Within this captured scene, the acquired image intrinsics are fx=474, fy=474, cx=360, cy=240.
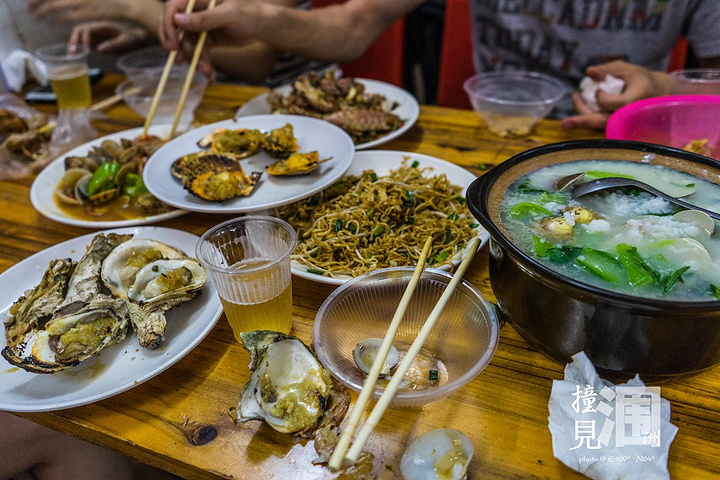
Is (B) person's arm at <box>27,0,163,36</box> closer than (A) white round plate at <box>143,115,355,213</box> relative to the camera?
No

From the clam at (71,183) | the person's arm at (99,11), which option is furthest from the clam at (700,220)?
the person's arm at (99,11)

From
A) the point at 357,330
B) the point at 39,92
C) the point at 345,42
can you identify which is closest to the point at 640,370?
the point at 357,330

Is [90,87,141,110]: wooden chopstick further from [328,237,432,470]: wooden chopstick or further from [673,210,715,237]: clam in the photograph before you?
[673,210,715,237]: clam

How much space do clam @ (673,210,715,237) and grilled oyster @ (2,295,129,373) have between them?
55.5 inches

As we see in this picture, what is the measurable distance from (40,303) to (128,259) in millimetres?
250

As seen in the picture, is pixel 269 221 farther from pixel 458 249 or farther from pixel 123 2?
pixel 123 2

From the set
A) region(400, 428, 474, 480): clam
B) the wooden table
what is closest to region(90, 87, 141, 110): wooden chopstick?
the wooden table

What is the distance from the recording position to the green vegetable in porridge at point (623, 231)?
3.13ft

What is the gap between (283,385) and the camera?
40.6 inches

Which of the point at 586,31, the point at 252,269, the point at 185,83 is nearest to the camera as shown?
the point at 252,269

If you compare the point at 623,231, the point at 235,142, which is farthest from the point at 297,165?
the point at 623,231

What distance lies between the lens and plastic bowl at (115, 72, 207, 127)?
257 cm

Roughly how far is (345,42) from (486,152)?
1422 mm

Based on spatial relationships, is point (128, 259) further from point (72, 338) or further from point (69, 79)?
point (69, 79)
